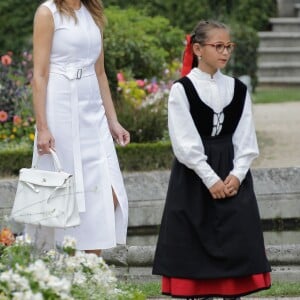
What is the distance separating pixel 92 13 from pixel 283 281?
1.86 meters

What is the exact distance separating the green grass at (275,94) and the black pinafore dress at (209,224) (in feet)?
29.9

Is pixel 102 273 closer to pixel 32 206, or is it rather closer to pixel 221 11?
pixel 32 206

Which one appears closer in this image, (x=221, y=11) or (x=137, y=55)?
(x=137, y=55)

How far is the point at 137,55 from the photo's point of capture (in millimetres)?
12836

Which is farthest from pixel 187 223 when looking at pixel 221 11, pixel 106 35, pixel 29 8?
pixel 221 11

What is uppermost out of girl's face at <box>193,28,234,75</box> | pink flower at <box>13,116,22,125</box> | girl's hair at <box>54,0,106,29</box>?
girl's hair at <box>54,0,106,29</box>

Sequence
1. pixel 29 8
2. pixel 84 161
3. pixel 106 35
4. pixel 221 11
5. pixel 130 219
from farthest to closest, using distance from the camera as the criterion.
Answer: pixel 221 11, pixel 29 8, pixel 106 35, pixel 130 219, pixel 84 161

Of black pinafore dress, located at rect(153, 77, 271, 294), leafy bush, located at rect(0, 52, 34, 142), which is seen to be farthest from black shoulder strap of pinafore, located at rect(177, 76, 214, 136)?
leafy bush, located at rect(0, 52, 34, 142)

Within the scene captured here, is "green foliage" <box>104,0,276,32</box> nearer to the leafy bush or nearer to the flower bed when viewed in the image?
the leafy bush

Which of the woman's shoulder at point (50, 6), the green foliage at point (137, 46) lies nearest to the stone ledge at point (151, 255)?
the woman's shoulder at point (50, 6)

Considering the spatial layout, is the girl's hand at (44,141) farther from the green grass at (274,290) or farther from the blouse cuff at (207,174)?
the green grass at (274,290)

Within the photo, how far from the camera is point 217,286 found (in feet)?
19.7

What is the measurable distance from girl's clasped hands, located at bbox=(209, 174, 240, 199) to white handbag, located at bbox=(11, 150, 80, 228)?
67 cm

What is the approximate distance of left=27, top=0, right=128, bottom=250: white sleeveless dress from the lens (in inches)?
241
